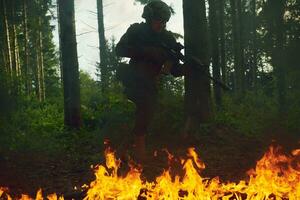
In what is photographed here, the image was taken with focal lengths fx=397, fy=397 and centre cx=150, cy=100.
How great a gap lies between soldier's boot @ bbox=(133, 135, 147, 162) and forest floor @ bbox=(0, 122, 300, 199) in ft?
0.53

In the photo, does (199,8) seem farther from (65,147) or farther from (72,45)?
(72,45)

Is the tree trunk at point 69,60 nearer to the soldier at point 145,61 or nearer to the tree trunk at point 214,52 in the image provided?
the tree trunk at point 214,52

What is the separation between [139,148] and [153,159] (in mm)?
591

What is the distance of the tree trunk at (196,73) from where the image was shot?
8.34 metres

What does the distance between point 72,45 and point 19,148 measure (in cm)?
522

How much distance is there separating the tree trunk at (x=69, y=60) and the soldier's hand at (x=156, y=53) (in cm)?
668

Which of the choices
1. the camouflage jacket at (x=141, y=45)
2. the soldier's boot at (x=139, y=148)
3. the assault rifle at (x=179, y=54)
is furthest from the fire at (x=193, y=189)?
the assault rifle at (x=179, y=54)

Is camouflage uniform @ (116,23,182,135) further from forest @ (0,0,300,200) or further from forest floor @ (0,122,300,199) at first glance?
forest floor @ (0,122,300,199)

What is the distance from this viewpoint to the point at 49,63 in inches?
1551

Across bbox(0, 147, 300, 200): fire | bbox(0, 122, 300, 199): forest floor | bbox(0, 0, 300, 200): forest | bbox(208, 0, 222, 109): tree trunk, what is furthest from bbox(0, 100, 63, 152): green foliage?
bbox(208, 0, 222, 109): tree trunk

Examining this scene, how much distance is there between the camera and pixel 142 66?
256 inches

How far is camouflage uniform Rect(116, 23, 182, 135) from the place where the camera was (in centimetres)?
646

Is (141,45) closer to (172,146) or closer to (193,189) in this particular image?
(172,146)

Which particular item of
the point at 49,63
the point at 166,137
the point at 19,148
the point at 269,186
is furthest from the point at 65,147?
the point at 49,63
